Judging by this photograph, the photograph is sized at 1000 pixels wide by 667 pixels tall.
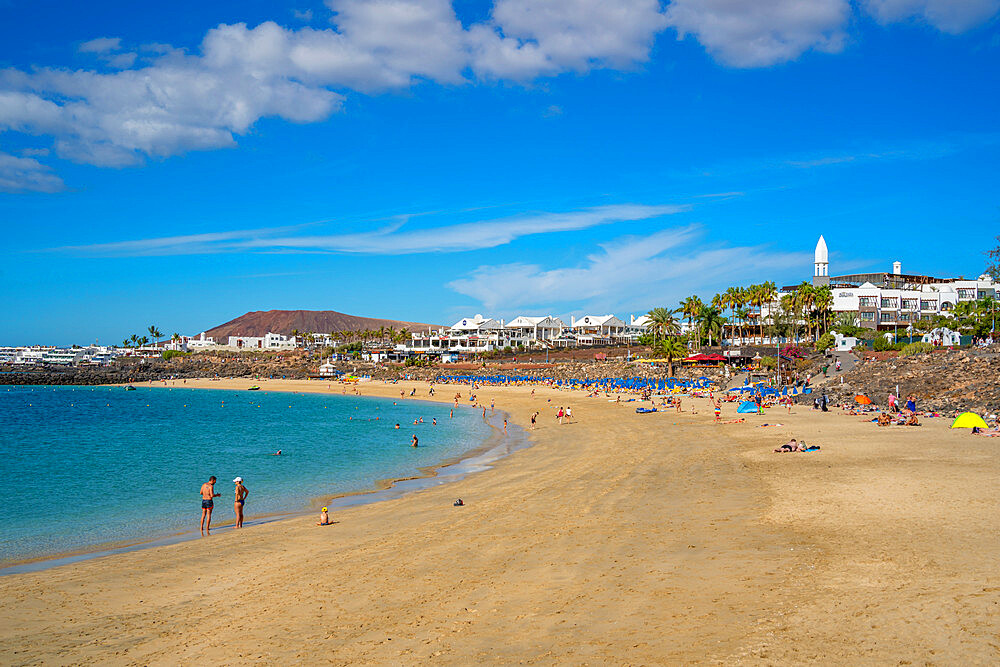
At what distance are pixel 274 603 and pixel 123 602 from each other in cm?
255

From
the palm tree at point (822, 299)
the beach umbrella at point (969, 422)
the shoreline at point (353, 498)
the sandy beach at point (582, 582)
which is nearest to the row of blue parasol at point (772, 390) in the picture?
the beach umbrella at point (969, 422)

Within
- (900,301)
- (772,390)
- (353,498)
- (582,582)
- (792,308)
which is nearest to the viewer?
(582,582)

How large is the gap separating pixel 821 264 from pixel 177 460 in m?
96.8

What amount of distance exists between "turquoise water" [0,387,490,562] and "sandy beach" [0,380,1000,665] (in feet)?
7.57

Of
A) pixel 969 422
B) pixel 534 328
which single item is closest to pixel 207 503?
pixel 969 422

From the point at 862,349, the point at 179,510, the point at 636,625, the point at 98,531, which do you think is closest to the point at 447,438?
the point at 179,510

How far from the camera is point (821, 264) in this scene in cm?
9906

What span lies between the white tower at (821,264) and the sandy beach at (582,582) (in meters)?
88.6

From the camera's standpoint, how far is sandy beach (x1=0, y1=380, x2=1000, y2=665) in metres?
6.89

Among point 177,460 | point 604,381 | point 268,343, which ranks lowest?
point 177,460

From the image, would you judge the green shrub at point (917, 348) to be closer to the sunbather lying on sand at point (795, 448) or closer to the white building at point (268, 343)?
the sunbather lying on sand at point (795, 448)

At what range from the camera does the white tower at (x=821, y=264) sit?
98062 millimetres

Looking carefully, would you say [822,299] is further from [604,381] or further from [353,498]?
[353,498]

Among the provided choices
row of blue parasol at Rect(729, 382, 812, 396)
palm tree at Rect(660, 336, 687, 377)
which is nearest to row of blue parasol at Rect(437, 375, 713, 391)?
palm tree at Rect(660, 336, 687, 377)
